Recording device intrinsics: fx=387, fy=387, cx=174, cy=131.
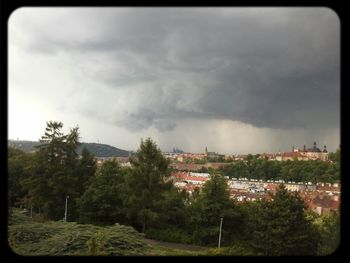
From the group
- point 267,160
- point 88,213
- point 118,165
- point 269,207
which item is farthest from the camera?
point 267,160

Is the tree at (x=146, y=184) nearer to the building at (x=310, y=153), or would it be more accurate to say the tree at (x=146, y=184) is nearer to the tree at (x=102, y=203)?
the tree at (x=102, y=203)

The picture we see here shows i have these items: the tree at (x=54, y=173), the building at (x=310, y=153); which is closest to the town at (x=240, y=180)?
the building at (x=310, y=153)

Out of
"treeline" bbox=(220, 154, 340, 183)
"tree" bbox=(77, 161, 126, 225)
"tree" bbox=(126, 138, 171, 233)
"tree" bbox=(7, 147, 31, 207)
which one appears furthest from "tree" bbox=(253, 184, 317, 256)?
"treeline" bbox=(220, 154, 340, 183)

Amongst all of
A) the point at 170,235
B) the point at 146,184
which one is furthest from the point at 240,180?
the point at 170,235

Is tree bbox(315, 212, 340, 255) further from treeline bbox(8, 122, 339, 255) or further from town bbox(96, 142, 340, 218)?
town bbox(96, 142, 340, 218)
